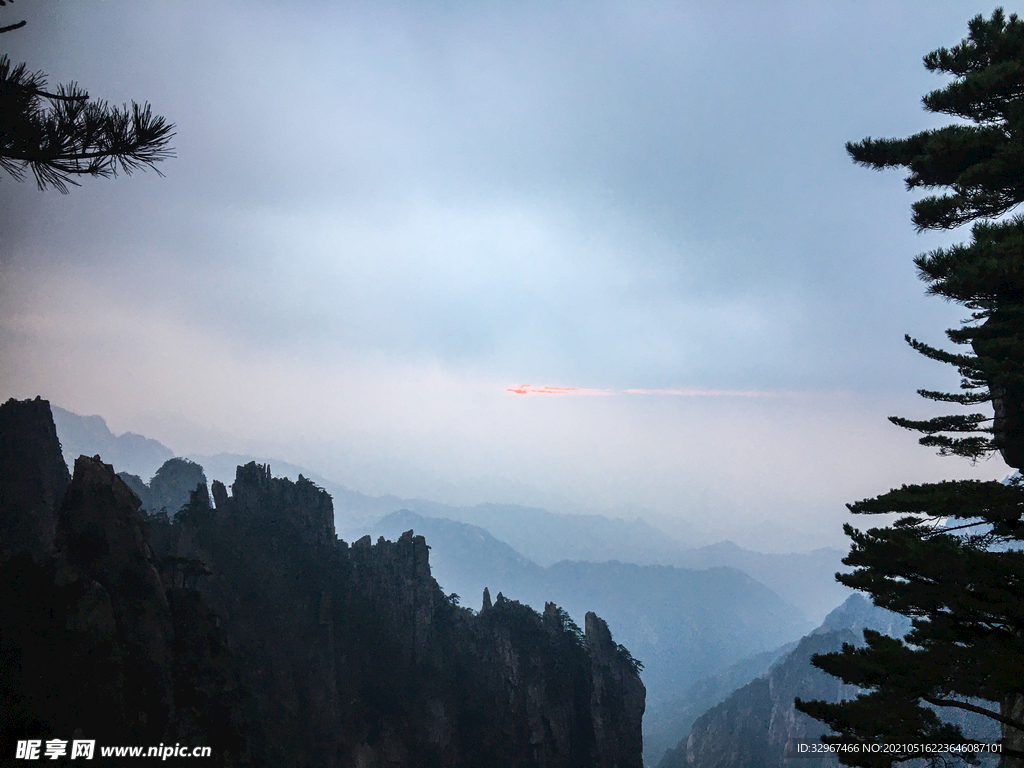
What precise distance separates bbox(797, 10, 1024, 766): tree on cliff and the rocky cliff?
2425cm

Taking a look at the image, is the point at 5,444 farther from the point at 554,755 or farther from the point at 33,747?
the point at 554,755

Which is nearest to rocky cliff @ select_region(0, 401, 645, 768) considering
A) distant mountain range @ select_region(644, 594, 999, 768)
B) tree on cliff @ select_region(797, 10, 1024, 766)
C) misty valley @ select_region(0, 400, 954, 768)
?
misty valley @ select_region(0, 400, 954, 768)

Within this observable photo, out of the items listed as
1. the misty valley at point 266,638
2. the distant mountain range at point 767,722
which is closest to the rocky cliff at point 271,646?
the misty valley at point 266,638

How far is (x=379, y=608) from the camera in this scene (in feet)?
225

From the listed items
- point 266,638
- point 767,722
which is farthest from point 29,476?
point 767,722

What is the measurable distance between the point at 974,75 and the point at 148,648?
49.6 metres

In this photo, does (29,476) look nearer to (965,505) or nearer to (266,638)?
(266,638)

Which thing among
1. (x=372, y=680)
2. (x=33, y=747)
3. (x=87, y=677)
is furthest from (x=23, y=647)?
(x=372, y=680)

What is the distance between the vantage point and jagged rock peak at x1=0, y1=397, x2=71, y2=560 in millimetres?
42188

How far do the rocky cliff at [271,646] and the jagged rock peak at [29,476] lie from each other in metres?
0.21

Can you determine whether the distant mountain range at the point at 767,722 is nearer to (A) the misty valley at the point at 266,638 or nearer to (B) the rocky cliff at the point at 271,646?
(A) the misty valley at the point at 266,638

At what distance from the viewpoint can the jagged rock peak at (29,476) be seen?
42188 millimetres

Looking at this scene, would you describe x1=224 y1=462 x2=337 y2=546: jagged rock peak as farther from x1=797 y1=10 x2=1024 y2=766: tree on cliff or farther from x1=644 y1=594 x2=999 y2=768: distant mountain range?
x1=644 y1=594 x2=999 y2=768: distant mountain range

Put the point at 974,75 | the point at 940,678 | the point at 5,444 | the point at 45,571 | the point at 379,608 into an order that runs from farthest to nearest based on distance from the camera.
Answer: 1. the point at 379,608
2. the point at 5,444
3. the point at 45,571
4. the point at 974,75
5. the point at 940,678
